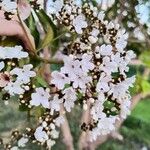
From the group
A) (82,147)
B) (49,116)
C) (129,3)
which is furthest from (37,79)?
(82,147)

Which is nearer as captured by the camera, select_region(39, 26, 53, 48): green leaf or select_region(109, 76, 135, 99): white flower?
select_region(109, 76, 135, 99): white flower

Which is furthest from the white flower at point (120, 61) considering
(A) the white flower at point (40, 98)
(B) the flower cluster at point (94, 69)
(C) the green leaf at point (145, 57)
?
(C) the green leaf at point (145, 57)

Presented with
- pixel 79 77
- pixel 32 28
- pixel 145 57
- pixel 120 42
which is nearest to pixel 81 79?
pixel 79 77

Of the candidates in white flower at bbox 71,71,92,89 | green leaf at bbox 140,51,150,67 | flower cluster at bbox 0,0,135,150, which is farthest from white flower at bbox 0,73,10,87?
green leaf at bbox 140,51,150,67

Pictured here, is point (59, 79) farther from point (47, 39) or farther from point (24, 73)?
point (47, 39)

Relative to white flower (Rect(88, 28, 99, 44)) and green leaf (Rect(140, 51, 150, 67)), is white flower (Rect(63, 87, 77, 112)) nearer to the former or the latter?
white flower (Rect(88, 28, 99, 44))

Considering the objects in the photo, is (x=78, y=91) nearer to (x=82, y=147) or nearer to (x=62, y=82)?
(x=62, y=82)

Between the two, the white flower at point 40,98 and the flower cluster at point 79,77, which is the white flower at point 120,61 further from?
the white flower at point 40,98
